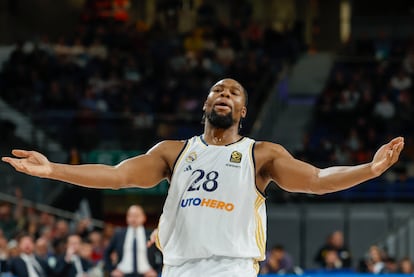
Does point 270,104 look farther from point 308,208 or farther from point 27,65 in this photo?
point 27,65

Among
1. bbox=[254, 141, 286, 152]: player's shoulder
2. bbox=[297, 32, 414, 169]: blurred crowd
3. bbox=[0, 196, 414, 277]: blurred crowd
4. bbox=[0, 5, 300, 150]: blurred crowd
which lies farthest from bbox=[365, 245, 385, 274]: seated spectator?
bbox=[254, 141, 286, 152]: player's shoulder

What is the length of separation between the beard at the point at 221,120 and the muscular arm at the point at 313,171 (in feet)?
0.71

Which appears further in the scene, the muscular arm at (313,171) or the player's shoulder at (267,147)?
the player's shoulder at (267,147)

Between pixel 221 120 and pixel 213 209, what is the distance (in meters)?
0.54

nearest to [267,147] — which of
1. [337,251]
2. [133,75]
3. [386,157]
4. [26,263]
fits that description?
[386,157]

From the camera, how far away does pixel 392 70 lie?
67.5ft

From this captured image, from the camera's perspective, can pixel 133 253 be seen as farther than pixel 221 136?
Yes

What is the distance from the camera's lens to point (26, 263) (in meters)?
11.6

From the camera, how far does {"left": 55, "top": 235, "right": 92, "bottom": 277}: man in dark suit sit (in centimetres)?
1202

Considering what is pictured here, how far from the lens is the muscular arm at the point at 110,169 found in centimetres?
514

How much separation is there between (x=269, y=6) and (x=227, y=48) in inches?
166

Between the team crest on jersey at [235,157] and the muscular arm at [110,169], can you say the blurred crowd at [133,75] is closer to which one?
the muscular arm at [110,169]

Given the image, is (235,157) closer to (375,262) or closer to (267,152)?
(267,152)

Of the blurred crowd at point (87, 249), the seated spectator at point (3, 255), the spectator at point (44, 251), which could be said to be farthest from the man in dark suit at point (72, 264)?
the seated spectator at point (3, 255)
